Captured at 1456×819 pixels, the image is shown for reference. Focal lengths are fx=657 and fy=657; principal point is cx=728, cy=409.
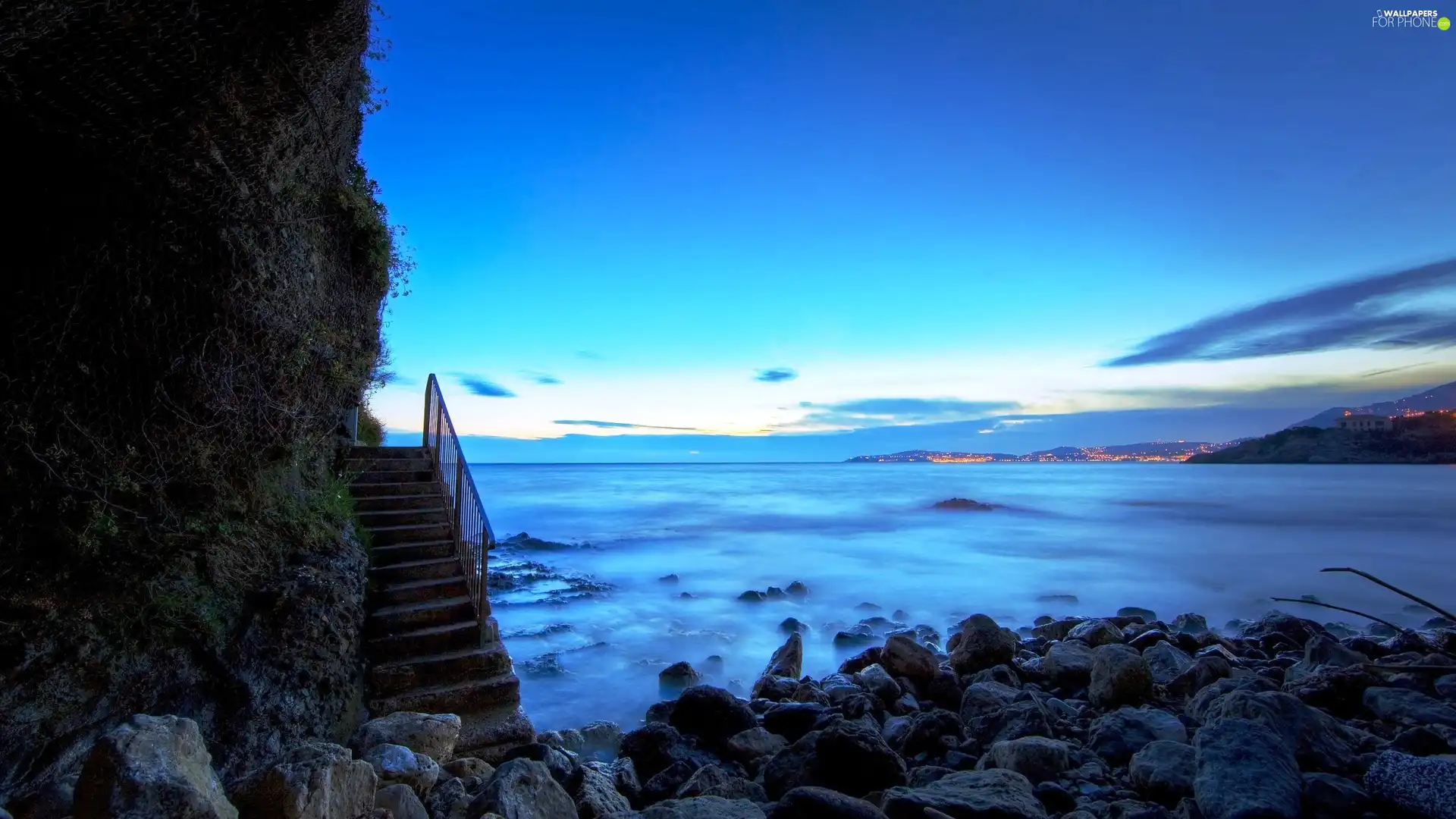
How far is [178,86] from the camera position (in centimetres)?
411

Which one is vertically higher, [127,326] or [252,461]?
[127,326]

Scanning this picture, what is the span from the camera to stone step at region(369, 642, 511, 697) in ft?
18.7

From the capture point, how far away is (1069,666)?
682 centimetres

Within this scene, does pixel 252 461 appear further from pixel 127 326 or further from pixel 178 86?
pixel 178 86

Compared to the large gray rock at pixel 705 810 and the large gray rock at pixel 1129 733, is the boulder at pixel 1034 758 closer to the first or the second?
the large gray rock at pixel 1129 733

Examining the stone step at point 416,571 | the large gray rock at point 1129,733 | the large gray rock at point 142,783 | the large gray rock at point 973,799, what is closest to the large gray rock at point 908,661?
the large gray rock at point 1129,733

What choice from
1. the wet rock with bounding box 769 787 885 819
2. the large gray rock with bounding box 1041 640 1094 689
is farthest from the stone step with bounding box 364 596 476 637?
the large gray rock with bounding box 1041 640 1094 689

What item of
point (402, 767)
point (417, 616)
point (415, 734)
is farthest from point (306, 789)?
point (417, 616)

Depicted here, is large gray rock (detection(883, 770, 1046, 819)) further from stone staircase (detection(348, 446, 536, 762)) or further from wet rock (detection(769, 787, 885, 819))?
stone staircase (detection(348, 446, 536, 762))

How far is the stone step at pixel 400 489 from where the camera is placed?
816 cm

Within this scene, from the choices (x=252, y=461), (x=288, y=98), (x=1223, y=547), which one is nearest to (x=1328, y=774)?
(x=252, y=461)

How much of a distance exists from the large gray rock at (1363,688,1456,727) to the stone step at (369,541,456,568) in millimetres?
8383

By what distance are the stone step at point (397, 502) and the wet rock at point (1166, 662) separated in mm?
8023

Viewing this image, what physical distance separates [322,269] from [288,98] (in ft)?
7.85
